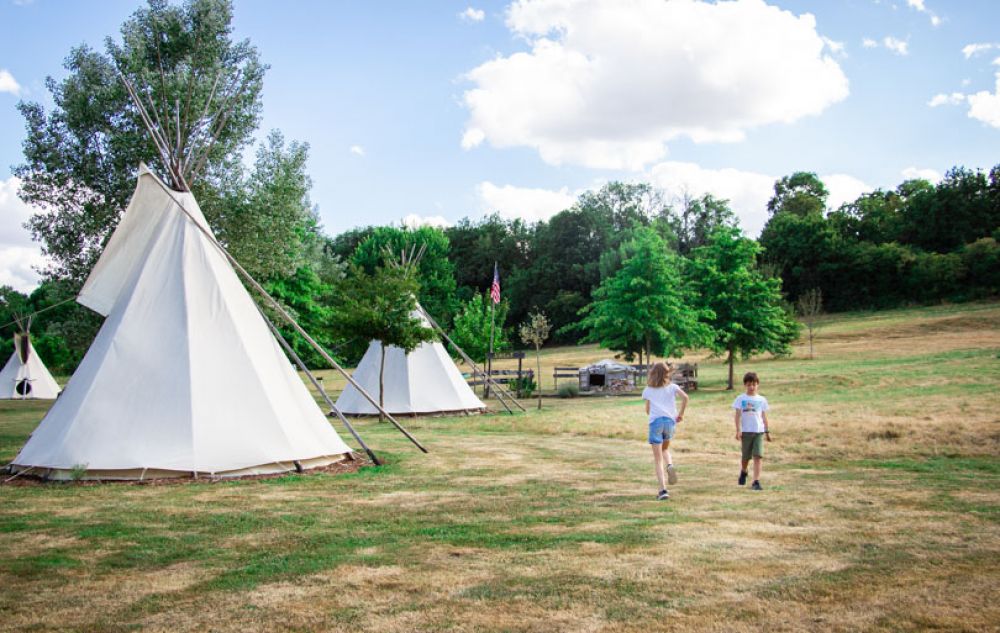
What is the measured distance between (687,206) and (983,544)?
7384 cm

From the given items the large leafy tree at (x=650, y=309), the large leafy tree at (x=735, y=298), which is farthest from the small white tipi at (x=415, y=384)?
the large leafy tree at (x=735, y=298)

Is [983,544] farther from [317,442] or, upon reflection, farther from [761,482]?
[317,442]

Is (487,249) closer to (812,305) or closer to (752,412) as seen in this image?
(812,305)

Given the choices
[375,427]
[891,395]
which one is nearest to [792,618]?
[375,427]

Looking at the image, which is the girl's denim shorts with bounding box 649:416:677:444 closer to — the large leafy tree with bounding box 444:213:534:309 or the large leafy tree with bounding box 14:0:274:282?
the large leafy tree with bounding box 14:0:274:282

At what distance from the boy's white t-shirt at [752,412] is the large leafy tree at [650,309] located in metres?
22.0

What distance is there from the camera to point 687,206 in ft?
253

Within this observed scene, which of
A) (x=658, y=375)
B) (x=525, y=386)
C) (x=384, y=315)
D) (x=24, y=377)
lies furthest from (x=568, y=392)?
(x=24, y=377)

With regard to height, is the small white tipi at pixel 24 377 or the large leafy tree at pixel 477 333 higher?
the large leafy tree at pixel 477 333

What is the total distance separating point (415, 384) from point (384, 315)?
2.91 meters

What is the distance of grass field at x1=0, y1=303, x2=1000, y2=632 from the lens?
15.4 feet

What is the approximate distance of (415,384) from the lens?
23.5 m

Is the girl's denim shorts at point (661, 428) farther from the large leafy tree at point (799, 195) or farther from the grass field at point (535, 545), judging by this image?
the large leafy tree at point (799, 195)

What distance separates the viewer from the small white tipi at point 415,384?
915 inches
